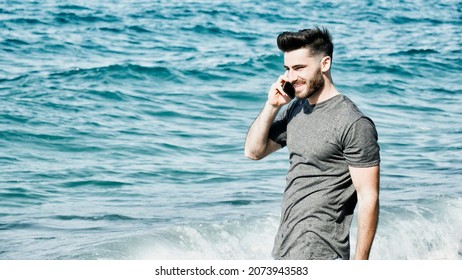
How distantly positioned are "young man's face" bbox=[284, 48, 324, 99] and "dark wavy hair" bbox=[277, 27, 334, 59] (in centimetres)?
3

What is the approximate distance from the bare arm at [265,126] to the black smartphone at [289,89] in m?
0.02

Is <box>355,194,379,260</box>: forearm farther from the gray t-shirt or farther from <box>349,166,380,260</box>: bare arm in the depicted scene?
the gray t-shirt

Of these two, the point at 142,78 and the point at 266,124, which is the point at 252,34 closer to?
the point at 142,78

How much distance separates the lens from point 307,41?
4539 millimetres

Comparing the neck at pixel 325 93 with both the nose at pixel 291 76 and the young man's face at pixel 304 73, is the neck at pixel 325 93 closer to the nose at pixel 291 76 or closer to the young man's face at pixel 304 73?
the young man's face at pixel 304 73

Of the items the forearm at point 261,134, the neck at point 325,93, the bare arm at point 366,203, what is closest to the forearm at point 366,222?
the bare arm at point 366,203

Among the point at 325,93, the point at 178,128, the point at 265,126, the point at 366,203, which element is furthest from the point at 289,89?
the point at 178,128

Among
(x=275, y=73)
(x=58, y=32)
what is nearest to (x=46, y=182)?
(x=275, y=73)

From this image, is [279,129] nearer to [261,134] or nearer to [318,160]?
[261,134]

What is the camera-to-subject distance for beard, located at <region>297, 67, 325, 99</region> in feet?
14.9

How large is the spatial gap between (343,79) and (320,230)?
58.6 feet

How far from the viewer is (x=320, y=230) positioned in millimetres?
4492

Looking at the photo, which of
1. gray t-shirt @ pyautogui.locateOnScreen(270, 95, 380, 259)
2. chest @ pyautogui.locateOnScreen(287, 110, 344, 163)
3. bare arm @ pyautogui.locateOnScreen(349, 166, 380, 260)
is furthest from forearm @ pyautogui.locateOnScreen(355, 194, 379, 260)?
chest @ pyautogui.locateOnScreen(287, 110, 344, 163)

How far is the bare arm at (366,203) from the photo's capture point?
4328 mm
